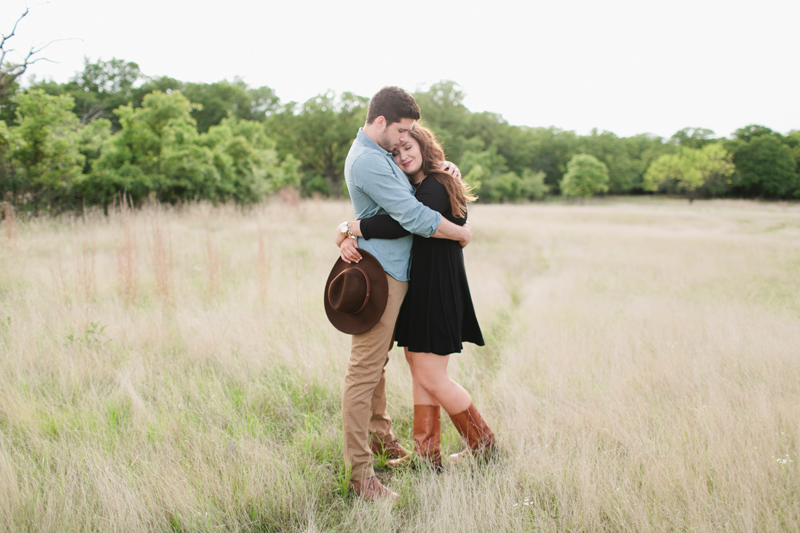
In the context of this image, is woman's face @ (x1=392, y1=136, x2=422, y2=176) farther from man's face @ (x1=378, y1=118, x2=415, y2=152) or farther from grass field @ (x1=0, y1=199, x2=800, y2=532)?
grass field @ (x1=0, y1=199, x2=800, y2=532)

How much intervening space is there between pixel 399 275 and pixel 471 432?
1030mm

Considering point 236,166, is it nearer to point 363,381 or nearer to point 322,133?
point 363,381

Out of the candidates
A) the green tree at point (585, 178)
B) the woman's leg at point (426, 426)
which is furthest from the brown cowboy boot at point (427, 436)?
the green tree at point (585, 178)

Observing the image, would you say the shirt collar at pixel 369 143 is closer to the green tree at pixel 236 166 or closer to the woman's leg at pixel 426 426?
the woman's leg at pixel 426 426

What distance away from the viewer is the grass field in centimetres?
194

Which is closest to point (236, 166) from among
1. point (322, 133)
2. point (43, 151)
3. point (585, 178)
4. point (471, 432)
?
point (43, 151)

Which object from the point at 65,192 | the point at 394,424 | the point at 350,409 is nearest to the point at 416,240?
the point at 350,409

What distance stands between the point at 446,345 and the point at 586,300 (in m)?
4.67

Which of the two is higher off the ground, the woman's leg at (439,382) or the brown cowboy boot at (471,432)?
the woman's leg at (439,382)

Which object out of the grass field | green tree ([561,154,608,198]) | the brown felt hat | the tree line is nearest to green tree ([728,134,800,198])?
the tree line

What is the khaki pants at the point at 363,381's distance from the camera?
2164 mm

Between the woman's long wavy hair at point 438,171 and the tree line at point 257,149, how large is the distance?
0.72 meters

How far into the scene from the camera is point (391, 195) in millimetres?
1987

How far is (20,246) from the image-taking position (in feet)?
18.8
